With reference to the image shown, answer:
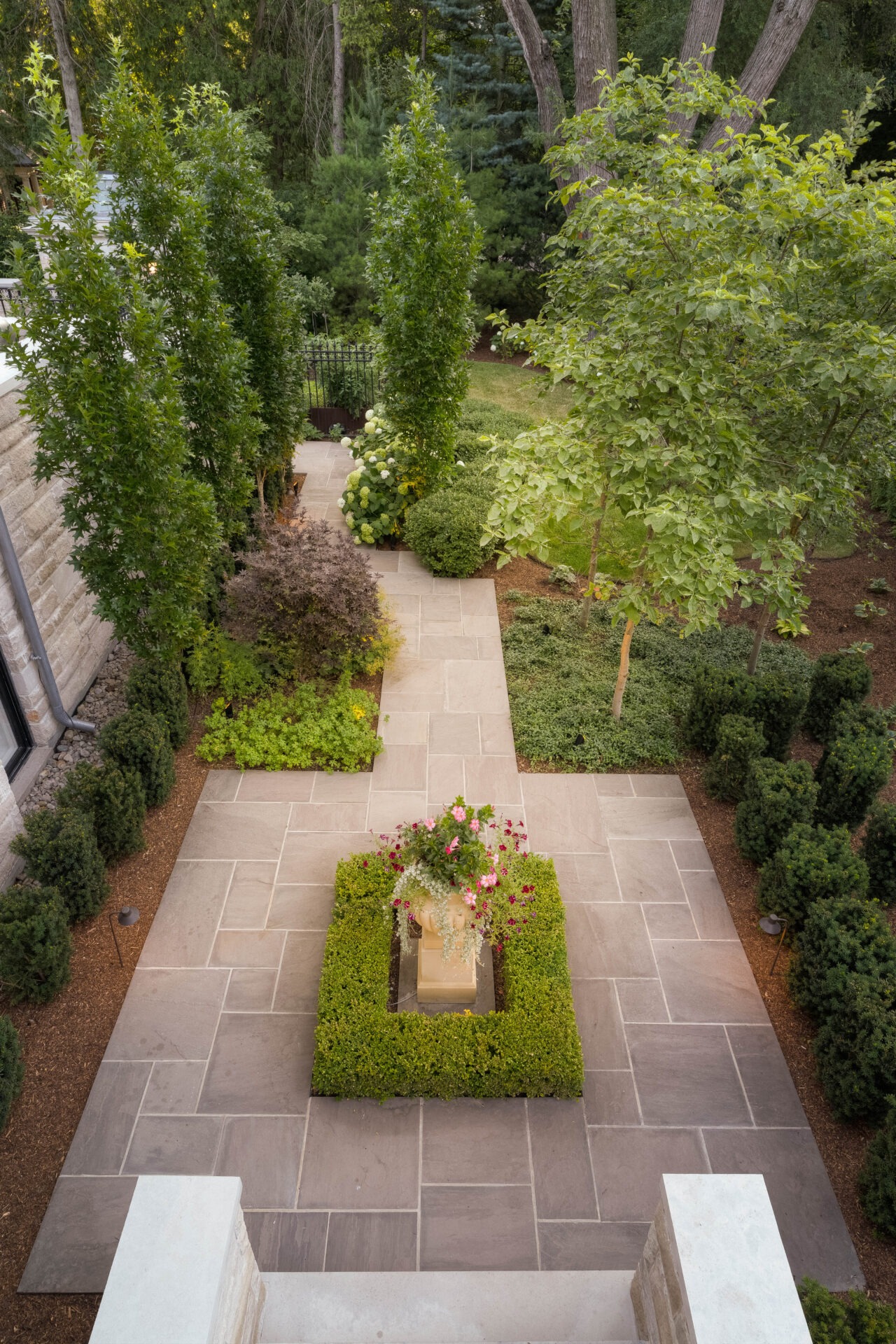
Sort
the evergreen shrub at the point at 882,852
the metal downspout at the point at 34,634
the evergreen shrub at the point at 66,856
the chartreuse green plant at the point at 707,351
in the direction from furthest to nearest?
the metal downspout at the point at 34,634 < the evergreen shrub at the point at 882,852 < the chartreuse green plant at the point at 707,351 < the evergreen shrub at the point at 66,856

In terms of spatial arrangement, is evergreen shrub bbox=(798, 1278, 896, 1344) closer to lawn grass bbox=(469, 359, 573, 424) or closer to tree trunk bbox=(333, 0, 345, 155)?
lawn grass bbox=(469, 359, 573, 424)

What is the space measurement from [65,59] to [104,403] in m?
17.7

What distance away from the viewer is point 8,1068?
154 inches

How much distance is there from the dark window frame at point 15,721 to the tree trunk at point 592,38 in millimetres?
10078

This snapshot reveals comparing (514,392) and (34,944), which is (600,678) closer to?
(34,944)

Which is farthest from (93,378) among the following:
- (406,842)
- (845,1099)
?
(845,1099)

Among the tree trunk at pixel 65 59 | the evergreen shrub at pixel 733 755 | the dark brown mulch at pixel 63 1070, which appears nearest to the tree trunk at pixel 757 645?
A: the evergreen shrub at pixel 733 755

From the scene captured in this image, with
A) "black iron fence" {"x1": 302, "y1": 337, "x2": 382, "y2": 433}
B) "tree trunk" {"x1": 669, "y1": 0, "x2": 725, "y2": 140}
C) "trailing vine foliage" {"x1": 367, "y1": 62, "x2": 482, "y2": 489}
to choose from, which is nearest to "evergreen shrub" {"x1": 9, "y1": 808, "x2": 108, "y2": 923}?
"trailing vine foliage" {"x1": 367, "y1": 62, "x2": 482, "y2": 489}

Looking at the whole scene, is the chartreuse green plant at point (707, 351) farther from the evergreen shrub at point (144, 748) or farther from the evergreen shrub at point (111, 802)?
the evergreen shrub at point (111, 802)

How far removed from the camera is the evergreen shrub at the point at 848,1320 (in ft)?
9.65

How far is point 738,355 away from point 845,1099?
4.60 m

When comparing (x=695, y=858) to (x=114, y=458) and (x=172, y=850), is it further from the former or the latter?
(x=114, y=458)

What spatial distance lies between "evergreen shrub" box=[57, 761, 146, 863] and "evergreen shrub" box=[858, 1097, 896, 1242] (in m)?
4.47

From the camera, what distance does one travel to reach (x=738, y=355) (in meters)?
5.75
